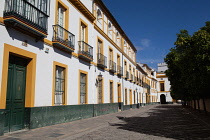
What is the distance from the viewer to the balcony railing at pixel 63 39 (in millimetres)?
9959

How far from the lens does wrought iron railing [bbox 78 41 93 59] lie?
502 inches

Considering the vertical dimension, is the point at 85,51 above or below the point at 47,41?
above

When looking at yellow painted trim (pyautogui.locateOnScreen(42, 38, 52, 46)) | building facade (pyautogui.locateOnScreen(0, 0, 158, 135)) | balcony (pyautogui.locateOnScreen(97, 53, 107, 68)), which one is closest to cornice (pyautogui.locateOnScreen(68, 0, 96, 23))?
building facade (pyautogui.locateOnScreen(0, 0, 158, 135))

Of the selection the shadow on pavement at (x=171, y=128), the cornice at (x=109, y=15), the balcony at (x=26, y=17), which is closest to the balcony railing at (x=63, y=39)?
the balcony at (x=26, y=17)

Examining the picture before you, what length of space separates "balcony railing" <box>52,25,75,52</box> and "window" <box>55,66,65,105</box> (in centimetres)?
117

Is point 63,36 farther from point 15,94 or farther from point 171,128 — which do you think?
point 171,128

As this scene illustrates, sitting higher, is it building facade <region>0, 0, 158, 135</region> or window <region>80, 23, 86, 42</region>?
window <region>80, 23, 86, 42</region>

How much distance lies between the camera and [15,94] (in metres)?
7.81

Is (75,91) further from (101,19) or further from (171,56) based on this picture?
(171,56)

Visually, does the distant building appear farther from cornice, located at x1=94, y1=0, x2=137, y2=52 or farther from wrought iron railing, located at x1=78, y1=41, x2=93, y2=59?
wrought iron railing, located at x1=78, y1=41, x2=93, y2=59

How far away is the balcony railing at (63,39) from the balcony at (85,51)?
93 centimetres

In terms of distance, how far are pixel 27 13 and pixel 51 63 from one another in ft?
8.55

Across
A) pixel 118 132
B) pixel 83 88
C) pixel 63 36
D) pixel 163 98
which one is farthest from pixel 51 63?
pixel 163 98

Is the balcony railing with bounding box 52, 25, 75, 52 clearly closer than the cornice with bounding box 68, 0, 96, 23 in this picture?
Yes
